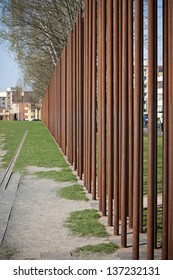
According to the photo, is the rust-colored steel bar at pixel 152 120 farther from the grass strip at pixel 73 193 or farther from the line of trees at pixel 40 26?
the line of trees at pixel 40 26

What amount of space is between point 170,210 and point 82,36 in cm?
520

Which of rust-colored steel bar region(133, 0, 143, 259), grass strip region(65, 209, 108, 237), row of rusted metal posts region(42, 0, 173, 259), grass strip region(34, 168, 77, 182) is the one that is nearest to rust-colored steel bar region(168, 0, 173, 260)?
row of rusted metal posts region(42, 0, 173, 259)


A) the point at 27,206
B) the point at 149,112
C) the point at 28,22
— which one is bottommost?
the point at 27,206

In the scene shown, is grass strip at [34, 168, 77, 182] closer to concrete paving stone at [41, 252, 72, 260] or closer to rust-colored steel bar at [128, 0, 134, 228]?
rust-colored steel bar at [128, 0, 134, 228]

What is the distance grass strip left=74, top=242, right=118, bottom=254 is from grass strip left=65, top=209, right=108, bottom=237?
313mm

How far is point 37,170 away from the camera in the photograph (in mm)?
7980

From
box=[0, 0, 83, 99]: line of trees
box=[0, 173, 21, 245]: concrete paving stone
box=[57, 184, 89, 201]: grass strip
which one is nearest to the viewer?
box=[0, 173, 21, 245]: concrete paving stone

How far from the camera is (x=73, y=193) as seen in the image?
5.66 meters

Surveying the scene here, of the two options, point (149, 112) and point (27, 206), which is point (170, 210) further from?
point (27, 206)

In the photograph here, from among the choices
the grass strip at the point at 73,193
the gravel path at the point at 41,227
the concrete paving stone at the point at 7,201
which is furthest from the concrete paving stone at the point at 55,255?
the grass strip at the point at 73,193

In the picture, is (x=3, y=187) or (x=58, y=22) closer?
(x=3, y=187)

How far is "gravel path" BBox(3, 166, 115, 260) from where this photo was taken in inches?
133

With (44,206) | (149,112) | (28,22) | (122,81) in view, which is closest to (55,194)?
(44,206)

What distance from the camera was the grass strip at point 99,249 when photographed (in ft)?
10.9
